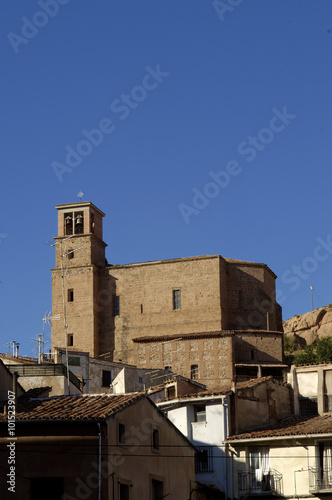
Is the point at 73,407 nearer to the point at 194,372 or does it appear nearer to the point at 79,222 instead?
the point at 194,372

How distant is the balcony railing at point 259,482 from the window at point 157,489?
7.02m

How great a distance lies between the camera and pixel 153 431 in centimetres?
3033

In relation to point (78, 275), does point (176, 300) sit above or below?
below

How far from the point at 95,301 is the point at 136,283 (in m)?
3.64

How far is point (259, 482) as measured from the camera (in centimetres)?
3606

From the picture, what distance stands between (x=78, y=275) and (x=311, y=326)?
2836 centimetres

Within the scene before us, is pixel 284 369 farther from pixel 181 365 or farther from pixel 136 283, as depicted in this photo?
pixel 136 283

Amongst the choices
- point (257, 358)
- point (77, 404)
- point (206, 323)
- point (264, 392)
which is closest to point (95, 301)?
point (206, 323)

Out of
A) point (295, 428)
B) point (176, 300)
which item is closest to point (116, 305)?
point (176, 300)

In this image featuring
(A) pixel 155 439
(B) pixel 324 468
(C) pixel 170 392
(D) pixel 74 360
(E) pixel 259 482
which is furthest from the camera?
(D) pixel 74 360

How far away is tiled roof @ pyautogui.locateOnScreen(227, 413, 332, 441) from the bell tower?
35251mm

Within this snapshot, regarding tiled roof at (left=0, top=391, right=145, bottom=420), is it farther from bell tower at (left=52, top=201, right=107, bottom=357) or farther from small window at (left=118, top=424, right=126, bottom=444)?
bell tower at (left=52, top=201, right=107, bottom=357)

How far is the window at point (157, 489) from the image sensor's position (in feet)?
97.4

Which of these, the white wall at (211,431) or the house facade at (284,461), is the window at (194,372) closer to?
the white wall at (211,431)
